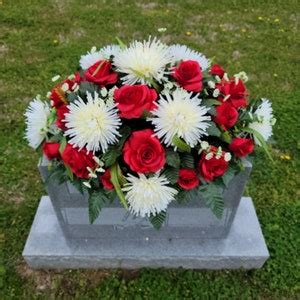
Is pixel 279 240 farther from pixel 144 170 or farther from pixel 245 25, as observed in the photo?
pixel 245 25

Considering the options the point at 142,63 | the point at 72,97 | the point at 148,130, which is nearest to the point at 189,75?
the point at 142,63

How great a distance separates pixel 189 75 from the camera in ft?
7.34

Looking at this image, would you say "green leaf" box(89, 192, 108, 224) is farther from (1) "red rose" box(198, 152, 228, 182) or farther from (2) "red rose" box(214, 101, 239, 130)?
(2) "red rose" box(214, 101, 239, 130)

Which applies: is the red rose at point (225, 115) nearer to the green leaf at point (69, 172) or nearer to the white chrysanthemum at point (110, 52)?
the white chrysanthemum at point (110, 52)

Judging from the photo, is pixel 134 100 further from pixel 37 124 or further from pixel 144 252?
pixel 144 252

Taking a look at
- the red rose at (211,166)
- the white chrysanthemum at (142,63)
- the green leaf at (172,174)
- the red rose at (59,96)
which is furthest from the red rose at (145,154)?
the red rose at (59,96)

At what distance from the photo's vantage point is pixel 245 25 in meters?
5.69

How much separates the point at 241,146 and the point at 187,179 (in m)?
0.32

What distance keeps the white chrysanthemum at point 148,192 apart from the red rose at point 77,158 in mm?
214

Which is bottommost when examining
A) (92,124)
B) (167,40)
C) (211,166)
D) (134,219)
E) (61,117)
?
(167,40)

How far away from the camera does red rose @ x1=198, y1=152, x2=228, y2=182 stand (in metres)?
2.13

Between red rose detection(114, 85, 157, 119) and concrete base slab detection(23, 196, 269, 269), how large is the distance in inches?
41.0

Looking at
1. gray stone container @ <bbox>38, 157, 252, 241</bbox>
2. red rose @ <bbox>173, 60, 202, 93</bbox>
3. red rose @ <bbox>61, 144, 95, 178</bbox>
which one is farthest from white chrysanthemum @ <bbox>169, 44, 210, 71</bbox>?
red rose @ <bbox>61, 144, 95, 178</bbox>

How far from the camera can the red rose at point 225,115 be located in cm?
218
